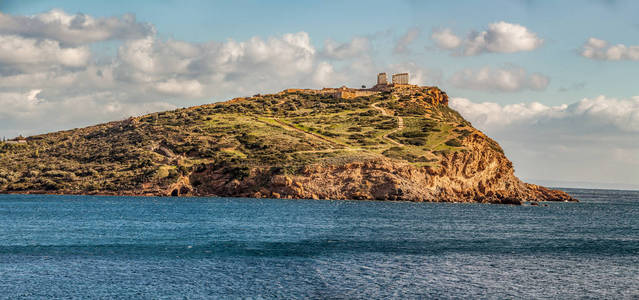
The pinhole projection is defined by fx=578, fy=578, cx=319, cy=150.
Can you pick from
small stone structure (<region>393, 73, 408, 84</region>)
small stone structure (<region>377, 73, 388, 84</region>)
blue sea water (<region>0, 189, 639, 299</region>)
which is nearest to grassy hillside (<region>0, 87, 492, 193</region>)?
small stone structure (<region>393, 73, 408, 84</region>)

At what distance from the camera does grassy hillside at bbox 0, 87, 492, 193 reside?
10550 centimetres

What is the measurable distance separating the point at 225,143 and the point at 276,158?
16111mm

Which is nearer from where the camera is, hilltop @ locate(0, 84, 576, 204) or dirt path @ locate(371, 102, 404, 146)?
hilltop @ locate(0, 84, 576, 204)

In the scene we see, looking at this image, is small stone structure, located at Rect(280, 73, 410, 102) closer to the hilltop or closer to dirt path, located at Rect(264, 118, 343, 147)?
the hilltop

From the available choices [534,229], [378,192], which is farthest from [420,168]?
[534,229]

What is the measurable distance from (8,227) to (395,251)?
3514 centimetres

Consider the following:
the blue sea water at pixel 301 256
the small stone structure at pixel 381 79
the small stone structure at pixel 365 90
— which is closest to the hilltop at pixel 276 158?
the small stone structure at pixel 365 90

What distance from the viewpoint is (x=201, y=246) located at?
1706 inches

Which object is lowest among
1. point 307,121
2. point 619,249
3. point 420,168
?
point 619,249

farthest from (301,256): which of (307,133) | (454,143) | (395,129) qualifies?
(395,129)

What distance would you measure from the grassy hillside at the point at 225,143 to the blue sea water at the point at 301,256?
33550mm

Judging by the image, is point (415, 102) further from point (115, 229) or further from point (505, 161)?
point (115, 229)

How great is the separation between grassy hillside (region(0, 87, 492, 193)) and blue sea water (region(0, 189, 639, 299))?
33.6 metres

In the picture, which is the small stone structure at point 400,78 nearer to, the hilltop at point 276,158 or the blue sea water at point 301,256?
the hilltop at point 276,158
